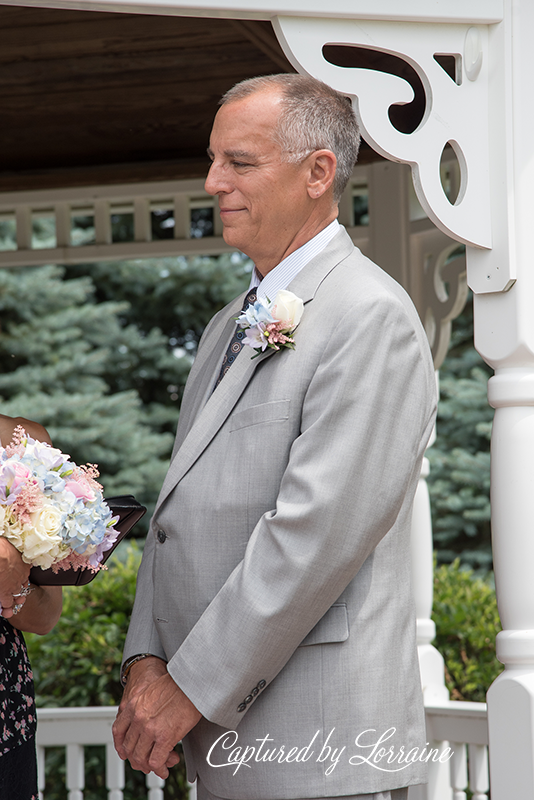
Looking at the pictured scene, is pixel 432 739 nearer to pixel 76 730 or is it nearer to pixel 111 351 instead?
pixel 76 730

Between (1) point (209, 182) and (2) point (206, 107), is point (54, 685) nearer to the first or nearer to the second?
(2) point (206, 107)

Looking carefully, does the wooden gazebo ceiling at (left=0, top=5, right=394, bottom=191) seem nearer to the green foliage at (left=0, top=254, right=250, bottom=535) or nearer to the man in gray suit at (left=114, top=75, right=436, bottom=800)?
the man in gray suit at (left=114, top=75, right=436, bottom=800)

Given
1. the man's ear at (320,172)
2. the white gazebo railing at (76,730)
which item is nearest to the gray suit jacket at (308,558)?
the man's ear at (320,172)

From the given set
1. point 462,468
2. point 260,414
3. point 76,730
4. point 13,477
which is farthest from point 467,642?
point 462,468

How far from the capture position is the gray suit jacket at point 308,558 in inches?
72.8

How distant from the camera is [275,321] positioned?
2027mm

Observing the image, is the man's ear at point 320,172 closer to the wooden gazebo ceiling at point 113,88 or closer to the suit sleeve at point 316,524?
the suit sleeve at point 316,524

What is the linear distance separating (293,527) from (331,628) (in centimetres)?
24

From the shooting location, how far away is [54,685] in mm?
5832

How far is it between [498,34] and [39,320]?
9576 millimetres

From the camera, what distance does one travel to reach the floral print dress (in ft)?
7.29

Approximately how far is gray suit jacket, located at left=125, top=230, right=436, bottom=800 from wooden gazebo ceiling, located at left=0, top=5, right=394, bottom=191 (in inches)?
71.0

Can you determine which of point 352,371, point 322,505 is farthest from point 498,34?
point 322,505

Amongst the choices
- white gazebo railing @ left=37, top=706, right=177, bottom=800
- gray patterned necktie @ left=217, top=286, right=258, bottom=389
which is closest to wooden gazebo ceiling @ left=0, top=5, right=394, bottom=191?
gray patterned necktie @ left=217, top=286, right=258, bottom=389
